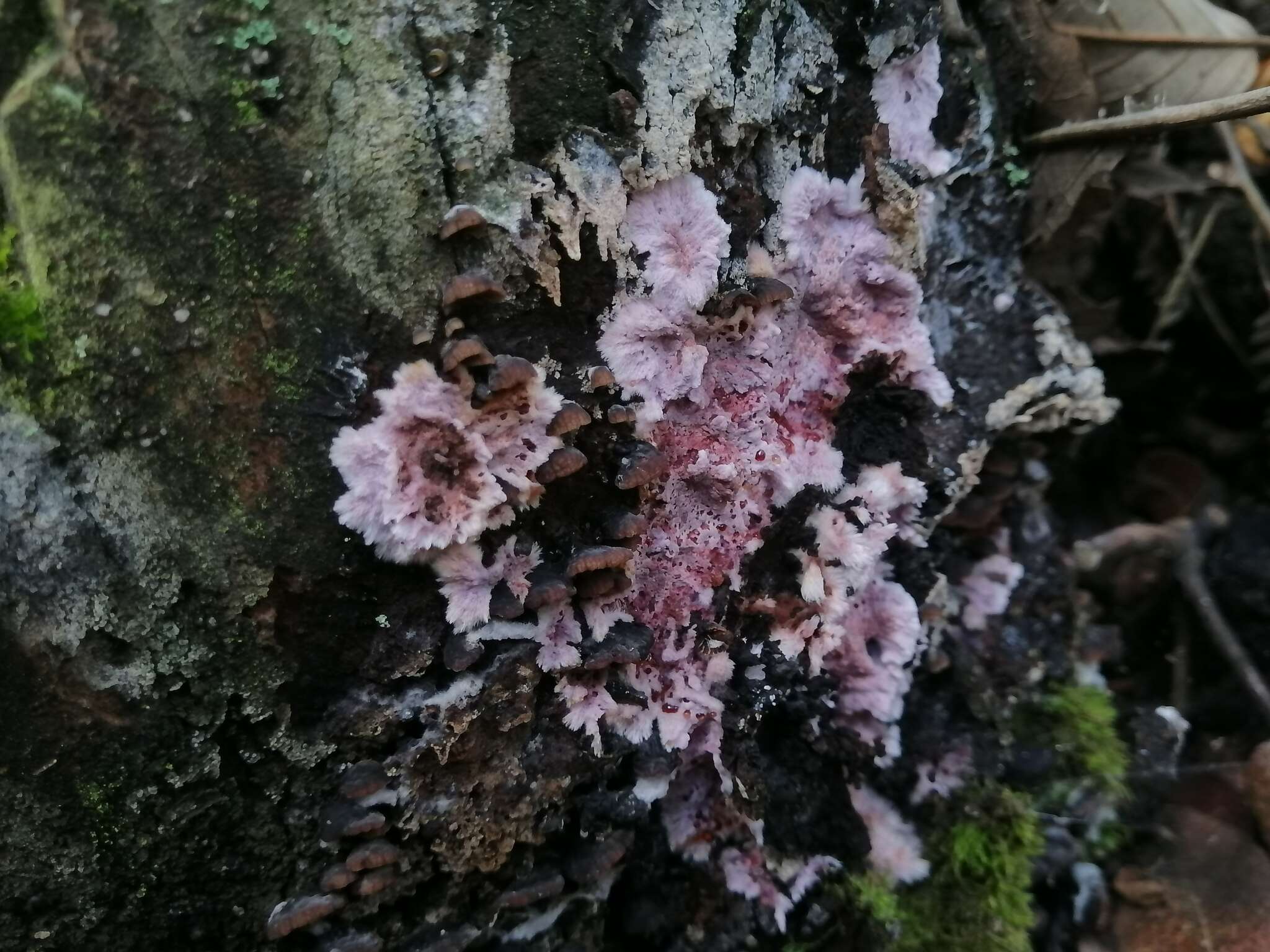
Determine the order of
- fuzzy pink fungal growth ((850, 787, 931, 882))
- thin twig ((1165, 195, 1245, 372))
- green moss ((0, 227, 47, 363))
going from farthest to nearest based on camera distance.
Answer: thin twig ((1165, 195, 1245, 372)), fuzzy pink fungal growth ((850, 787, 931, 882)), green moss ((0, 227, 47, 363))

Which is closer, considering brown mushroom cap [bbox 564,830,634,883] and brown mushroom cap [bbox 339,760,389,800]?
brown mushroom cap [bbox 339,760,389,800]

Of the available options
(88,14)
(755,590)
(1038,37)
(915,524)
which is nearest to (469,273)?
(88,14)

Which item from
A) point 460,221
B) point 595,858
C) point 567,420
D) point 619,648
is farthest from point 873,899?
point 460,221

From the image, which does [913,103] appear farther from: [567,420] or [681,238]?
[567,420]

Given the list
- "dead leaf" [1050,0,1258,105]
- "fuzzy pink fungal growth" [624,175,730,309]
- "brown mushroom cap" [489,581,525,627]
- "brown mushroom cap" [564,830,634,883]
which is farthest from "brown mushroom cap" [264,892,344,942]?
"dead leaf" [1050,0,1258,105]

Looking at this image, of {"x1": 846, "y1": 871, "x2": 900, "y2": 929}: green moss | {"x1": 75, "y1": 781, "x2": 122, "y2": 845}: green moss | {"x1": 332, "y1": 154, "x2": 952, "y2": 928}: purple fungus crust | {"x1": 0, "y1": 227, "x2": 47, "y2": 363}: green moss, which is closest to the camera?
{"x1": 0, "y1": 227, "x2": 47, "y2": 363}: green moss

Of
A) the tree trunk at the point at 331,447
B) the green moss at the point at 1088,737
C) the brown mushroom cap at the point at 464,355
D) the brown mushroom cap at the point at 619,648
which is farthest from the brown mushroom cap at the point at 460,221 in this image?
the green moss at the point at 1088,737

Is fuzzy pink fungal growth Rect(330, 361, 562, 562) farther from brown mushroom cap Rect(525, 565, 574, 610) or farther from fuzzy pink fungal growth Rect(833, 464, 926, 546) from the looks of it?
fuzzy pink fungal growth Rect(833, 464, 926, 546)
